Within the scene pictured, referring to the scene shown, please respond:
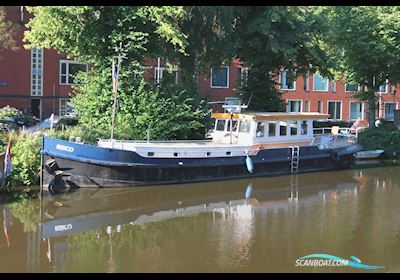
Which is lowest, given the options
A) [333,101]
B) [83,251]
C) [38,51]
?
[83,251]

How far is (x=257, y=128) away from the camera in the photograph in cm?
1773

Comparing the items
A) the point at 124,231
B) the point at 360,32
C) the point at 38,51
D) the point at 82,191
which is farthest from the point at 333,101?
the point at 124,231

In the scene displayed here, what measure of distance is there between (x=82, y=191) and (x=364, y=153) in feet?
45.3

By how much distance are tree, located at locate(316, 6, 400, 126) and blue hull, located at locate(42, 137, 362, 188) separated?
7.88 metres

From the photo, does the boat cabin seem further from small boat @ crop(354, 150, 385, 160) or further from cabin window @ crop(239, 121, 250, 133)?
small boat @ crop(354, 150, 385, 160)

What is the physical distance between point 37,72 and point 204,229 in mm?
27767

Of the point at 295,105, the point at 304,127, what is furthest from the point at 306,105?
the point at 304,127

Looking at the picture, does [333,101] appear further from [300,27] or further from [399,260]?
[399,260]

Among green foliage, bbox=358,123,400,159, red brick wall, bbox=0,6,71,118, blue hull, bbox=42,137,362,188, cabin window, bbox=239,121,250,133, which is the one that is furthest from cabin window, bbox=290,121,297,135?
red brick wall, bbox=0,6,71,118

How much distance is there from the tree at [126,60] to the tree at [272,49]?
258 cm

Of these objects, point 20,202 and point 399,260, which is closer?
point 399,260

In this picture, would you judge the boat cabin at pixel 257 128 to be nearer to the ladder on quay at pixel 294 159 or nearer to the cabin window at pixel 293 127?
the cabin window at pixel 293 127

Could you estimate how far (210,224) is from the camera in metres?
11.7

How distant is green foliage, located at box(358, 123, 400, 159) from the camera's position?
80.1 ft
